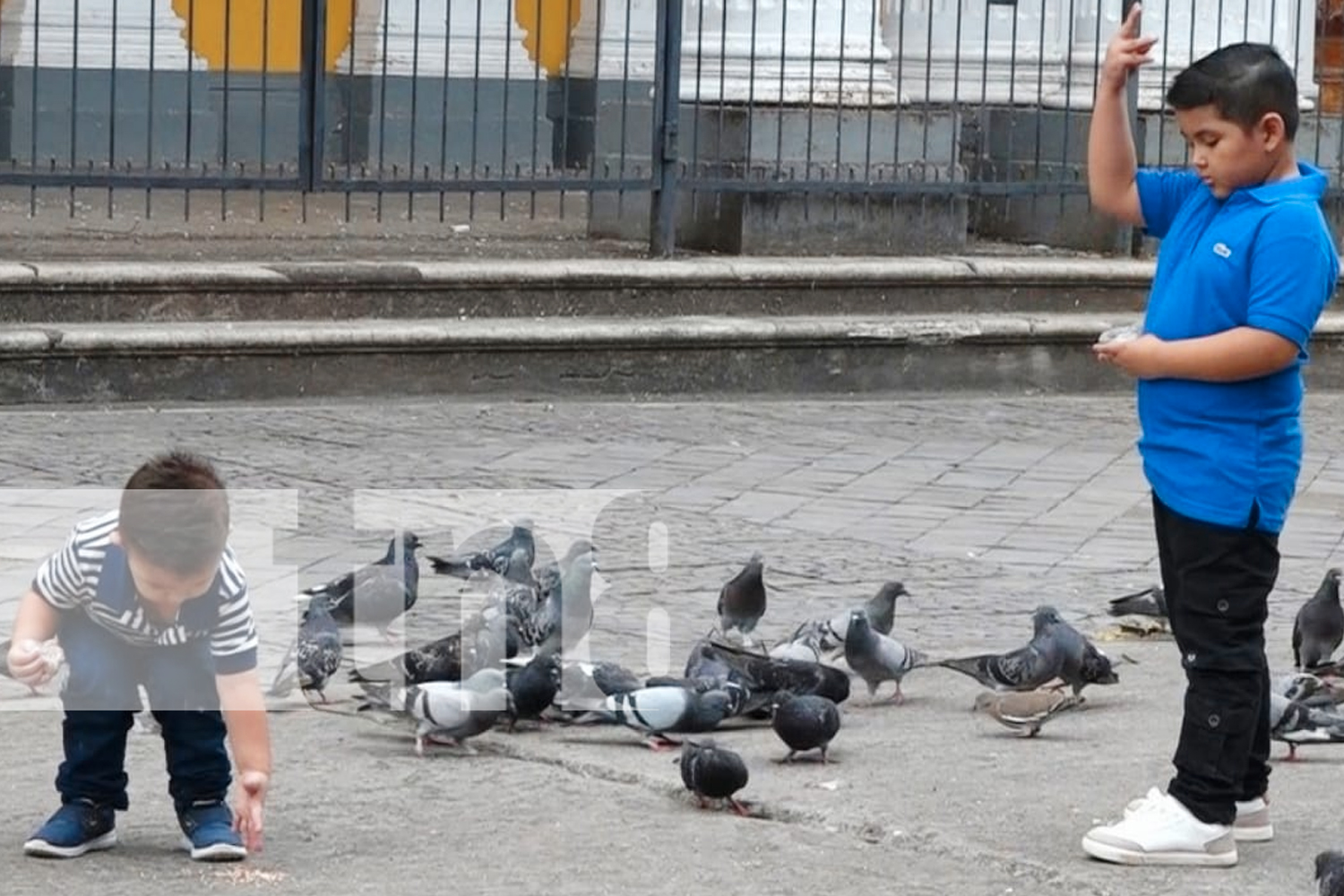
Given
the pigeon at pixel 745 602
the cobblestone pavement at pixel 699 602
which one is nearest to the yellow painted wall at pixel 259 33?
the cobblestone pavement at pixel 699 602

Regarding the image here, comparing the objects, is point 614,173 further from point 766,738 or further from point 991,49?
point 766,738

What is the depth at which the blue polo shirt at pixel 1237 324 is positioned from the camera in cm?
481

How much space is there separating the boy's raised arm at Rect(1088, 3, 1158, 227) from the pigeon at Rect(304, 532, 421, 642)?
2.38m

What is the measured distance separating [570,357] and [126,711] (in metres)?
6.59

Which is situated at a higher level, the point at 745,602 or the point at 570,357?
the point at 570,357

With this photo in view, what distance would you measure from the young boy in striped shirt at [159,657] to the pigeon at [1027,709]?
1927 mm

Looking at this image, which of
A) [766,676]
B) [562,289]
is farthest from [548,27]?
[766,676]

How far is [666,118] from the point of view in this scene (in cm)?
1195

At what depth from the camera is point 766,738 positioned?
6105mm

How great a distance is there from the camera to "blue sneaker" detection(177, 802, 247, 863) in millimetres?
4875

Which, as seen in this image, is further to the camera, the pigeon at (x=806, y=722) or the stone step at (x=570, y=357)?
the stone step at (x=570, y=357)

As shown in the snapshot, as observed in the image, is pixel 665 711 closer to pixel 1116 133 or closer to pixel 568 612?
pixel 568 612

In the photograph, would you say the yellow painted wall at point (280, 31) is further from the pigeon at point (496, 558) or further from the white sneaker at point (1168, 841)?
the white sneaker at point (1168, 841)

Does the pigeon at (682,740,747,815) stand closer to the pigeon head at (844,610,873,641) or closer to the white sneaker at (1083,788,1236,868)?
the white sneaker at (1083,788,1236,868)
